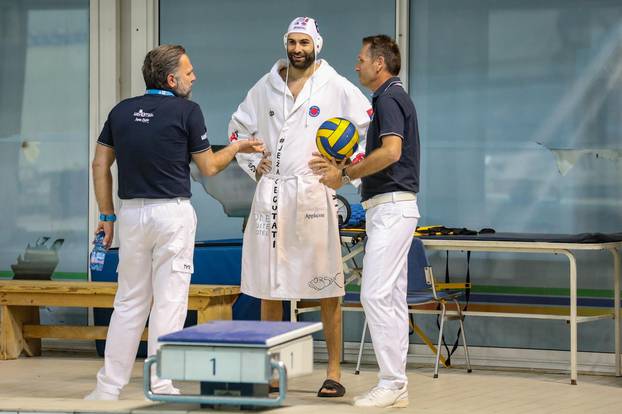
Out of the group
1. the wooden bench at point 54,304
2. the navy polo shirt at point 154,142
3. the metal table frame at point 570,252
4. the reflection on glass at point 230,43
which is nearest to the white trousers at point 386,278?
the navy polo shirt at point 154,142

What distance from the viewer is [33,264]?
897cm

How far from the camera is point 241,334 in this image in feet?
14.8

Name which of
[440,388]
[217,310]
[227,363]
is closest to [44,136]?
[217,310]

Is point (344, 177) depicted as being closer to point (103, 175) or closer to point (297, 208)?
point (297, 208)

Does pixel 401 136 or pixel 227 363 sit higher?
pixel 401 136

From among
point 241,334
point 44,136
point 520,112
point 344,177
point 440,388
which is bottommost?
point 440,388

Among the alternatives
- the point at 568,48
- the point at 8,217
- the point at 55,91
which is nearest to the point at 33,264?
the point at 8,217

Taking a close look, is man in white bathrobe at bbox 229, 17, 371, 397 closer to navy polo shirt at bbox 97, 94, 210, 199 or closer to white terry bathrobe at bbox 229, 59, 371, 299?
white terry bathrobe at bbox 229, 59, 371, 299

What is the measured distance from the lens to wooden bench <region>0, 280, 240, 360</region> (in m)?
7.80

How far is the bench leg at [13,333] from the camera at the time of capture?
27.2 feet

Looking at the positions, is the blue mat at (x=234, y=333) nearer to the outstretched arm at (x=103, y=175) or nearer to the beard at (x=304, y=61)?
the outstretched arm at (x=103, y=175)

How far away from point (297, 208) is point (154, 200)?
0.93m

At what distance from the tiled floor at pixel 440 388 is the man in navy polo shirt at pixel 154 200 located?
358 millimetres

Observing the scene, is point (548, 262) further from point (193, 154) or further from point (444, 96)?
point (193, 154)
